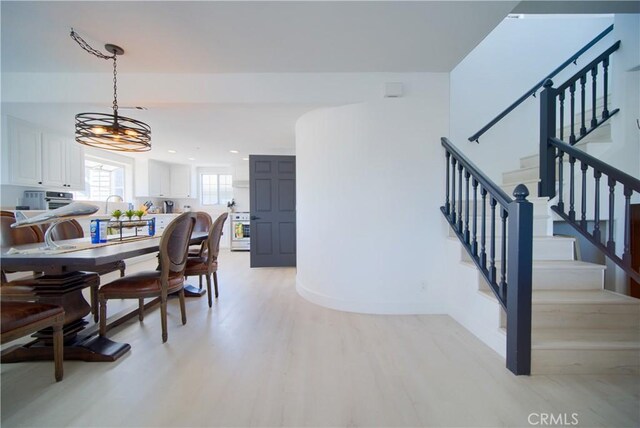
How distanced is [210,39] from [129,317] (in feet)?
8.44

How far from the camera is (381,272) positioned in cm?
271

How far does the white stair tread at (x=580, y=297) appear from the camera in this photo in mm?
1841

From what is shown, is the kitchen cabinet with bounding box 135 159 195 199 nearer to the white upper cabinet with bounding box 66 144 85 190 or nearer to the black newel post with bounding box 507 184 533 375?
the white upper cabinet with bounding box 66 144 85 190

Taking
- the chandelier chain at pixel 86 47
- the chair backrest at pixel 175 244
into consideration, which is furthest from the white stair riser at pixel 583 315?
the chandelier chain at pixel 86 47

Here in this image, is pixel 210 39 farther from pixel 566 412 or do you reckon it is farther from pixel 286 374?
pixel 566 412

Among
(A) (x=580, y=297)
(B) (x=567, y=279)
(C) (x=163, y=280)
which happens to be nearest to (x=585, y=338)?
(A) (x=580, y=297)

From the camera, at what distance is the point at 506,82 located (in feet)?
11.2

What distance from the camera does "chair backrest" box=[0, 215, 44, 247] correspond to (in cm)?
226

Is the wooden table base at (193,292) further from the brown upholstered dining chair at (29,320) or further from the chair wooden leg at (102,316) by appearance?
the brown upholstered dining chair at (29,320)

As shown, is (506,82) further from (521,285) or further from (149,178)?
(149,178)

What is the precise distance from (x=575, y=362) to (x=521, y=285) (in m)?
0.61

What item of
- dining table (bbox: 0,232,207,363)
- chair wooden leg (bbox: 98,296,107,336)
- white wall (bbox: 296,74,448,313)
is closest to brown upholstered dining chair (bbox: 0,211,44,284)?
dining table (bbox: 0,232,207,363)

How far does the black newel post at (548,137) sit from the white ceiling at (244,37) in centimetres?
83

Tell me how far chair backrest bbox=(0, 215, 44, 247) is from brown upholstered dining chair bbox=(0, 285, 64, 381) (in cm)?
111
